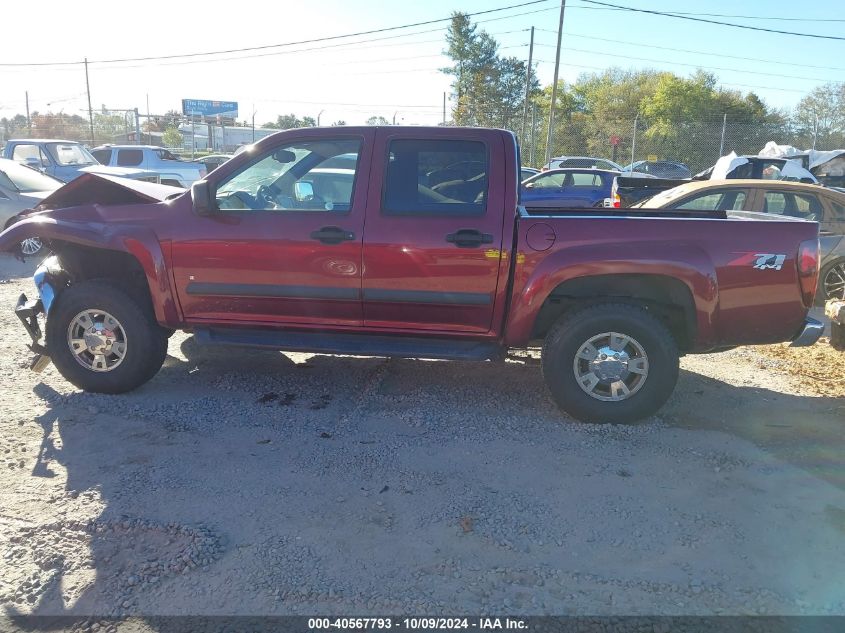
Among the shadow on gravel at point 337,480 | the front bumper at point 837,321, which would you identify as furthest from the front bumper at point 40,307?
the front bumper at point 837,321

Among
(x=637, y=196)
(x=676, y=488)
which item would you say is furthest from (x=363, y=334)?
(x=637, y=196)

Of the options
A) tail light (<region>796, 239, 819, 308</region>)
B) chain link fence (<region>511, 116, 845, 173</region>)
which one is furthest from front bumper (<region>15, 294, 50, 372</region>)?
chain link fence (<region>511, 116, 845, 173</region>)

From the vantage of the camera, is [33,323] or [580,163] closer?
[33,323]

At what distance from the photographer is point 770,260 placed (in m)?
4.08

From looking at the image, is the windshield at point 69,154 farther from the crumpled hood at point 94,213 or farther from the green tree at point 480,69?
the green tree at point 480,69

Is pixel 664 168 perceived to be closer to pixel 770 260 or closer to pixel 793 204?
pixel 793 204

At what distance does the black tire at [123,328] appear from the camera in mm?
4629

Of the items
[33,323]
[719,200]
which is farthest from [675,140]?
[33,323]

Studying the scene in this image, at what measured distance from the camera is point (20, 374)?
5.18m

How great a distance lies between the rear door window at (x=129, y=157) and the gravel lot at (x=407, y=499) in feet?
43.6

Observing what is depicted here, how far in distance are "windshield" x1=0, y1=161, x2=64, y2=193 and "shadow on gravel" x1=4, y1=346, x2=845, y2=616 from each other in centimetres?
741

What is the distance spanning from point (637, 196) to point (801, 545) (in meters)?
7.68

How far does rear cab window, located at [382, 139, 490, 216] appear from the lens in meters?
4.34

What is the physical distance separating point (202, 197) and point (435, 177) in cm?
157
